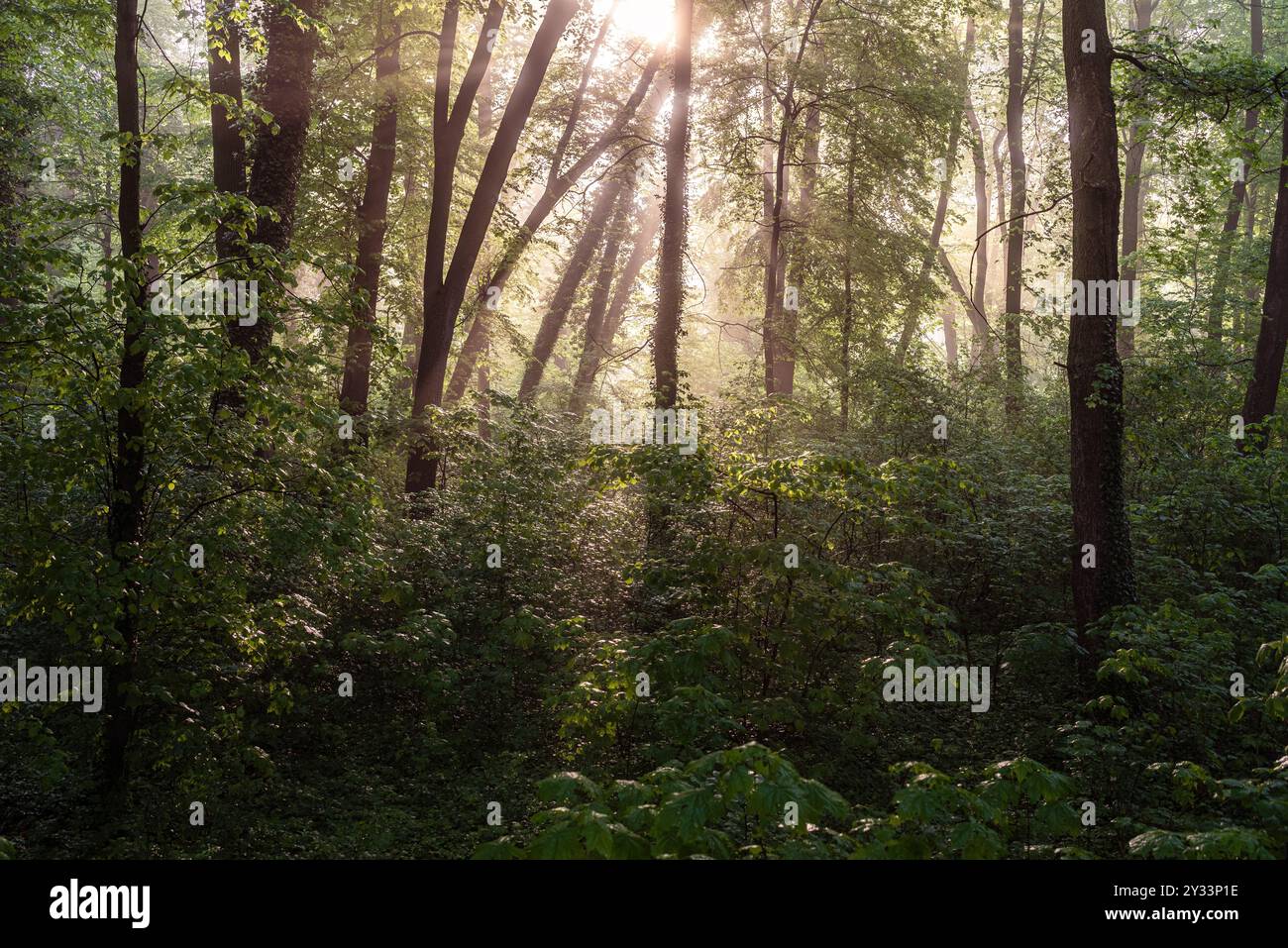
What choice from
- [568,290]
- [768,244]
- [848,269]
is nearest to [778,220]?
[848,269]

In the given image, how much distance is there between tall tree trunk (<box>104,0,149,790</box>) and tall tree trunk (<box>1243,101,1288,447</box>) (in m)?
16.6

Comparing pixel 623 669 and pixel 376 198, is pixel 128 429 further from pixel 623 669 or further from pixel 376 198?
pixel 376 198

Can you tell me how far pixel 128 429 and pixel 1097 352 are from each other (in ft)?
27.9

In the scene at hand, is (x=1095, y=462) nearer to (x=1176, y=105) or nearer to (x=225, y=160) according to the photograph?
(x=1176, y=105)

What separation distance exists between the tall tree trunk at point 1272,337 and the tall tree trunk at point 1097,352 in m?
8.78

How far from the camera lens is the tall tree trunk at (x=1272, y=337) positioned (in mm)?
15648

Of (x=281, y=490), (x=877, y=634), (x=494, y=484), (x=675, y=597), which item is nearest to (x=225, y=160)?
(x=494, y=484)

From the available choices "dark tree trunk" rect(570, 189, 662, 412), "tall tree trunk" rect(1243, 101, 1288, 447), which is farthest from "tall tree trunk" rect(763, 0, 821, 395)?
"dark tree trunk" rect(570, 189, 662, 412)

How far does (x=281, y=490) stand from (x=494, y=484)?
3242 millimetres

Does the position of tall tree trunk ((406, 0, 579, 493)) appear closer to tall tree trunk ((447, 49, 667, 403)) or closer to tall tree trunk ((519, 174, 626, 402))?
tall tree trunk ((447, 49, 667, 403))

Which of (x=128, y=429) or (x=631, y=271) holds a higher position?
(x=631, y=271)

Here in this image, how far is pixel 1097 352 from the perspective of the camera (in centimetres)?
894

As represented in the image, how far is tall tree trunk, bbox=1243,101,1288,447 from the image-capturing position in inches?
616

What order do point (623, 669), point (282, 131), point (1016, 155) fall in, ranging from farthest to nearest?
point (1016, 155) → point (282, 131) → point (623, 669)
